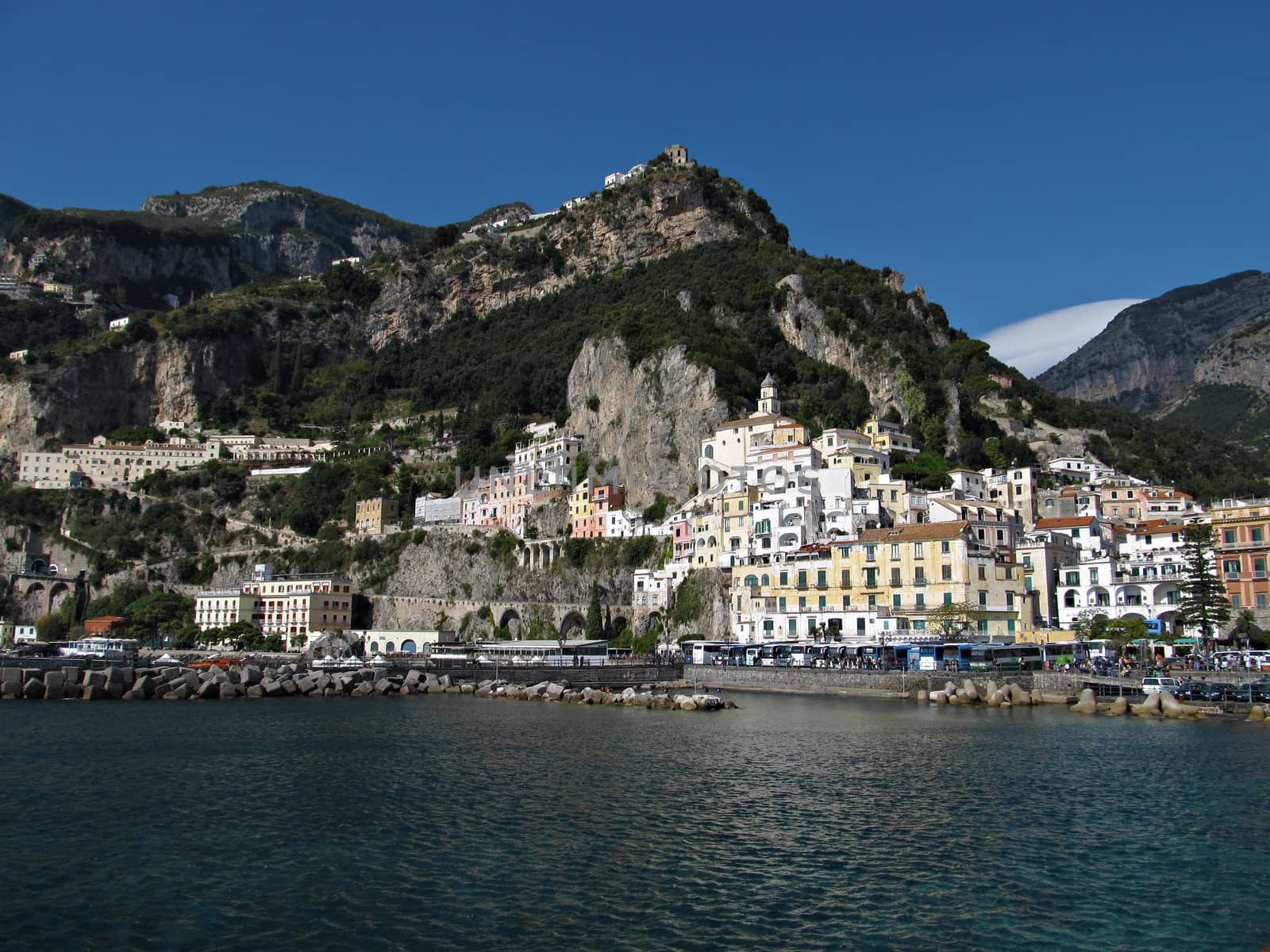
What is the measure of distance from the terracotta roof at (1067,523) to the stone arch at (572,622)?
32.0 m

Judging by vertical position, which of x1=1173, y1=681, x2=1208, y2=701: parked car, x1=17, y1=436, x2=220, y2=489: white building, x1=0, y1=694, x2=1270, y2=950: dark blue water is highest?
x1=17, y1=436, x2=220, y2=489: white building

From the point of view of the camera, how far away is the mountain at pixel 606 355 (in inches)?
3558

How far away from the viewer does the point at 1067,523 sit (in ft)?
220

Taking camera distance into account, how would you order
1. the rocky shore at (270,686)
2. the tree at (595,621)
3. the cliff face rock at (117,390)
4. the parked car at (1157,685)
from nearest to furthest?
the parked car at (1157,685) → the rocky shore at (270,686) → the tree at (595,621) → the cliff face rock at (117,390)

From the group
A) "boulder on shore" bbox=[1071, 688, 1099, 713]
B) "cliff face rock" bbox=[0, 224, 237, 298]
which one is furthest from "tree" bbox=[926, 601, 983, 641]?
"cliff face rock" bbox=[0, 224, 237, 298]

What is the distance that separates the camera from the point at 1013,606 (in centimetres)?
5878

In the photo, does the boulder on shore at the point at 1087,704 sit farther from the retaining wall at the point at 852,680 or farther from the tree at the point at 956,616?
the tree at the point at 956,616

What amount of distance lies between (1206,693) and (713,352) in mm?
54958

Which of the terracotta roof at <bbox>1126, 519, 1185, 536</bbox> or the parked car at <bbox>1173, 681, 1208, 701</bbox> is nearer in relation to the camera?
the parked car at <bbox>1173, 681, 1208, 701</bbox>

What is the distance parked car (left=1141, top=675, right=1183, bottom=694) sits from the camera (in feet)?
146

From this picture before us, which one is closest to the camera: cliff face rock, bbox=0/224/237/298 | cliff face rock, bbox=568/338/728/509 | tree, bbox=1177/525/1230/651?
tree, bbox=1177/525/1230/651

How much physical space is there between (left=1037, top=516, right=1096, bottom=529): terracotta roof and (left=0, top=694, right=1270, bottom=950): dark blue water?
3014 centimetres

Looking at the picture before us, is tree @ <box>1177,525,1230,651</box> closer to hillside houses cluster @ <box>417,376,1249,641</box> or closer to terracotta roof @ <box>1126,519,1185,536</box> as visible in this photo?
hillside houses cluster @ <box>417,376,1249,641</box>

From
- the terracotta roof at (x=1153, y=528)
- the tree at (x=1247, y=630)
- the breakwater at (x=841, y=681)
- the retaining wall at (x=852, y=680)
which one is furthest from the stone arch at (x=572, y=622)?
the tree at (x=1247, y=630)
